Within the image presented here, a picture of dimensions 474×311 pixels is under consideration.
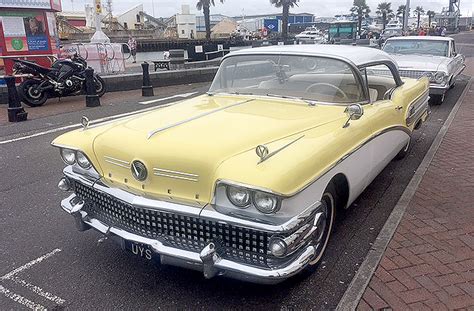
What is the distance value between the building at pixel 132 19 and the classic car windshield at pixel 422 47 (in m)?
75.7

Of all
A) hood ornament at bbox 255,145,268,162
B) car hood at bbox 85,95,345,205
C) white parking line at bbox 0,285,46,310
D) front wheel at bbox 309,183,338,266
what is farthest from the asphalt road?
hood ornament at bbox 255,145,268,162

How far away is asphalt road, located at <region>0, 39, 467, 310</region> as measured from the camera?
2.80m

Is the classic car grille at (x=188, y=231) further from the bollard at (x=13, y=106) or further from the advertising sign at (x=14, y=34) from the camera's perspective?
the advertising sign at (x=14, y=34)

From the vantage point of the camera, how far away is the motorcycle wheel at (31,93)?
10.1m

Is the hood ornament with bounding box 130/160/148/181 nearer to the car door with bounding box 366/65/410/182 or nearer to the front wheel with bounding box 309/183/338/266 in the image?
the front wheel with bounding box 309/183/338/266

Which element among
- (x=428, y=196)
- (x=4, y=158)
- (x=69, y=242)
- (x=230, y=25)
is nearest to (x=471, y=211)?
(x=428, y=196)

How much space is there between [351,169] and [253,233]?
1229 millimetres

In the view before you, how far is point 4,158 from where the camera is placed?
618 centimetres

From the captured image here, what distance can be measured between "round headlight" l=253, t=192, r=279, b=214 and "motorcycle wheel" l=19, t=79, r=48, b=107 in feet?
31.4

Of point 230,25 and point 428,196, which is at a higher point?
point 230,25

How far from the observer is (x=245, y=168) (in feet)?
8.01

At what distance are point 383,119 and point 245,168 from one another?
2156 millimetres

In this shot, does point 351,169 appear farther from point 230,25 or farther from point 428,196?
point 230,25

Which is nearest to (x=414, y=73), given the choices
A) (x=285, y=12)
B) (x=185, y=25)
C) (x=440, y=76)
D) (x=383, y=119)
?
(x=440, y=76)
